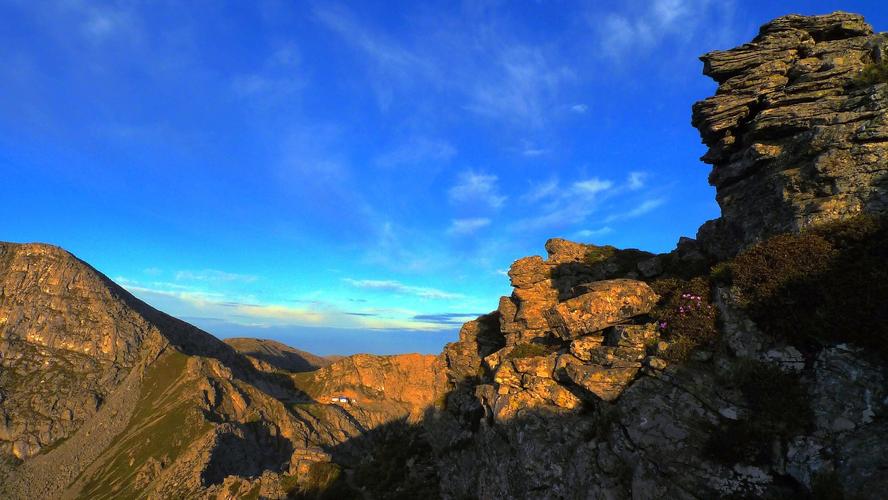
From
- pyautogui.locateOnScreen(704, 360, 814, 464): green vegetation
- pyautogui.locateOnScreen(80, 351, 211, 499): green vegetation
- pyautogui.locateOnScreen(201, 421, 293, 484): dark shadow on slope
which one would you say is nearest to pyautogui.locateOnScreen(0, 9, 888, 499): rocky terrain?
pyautogui.locateOnScreen(704, 360, 814, 464): green vegetation

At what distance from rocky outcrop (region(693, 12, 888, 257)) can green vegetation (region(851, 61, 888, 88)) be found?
1.16ft

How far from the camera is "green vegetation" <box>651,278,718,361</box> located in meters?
19.0

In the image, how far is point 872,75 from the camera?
23.3 meters

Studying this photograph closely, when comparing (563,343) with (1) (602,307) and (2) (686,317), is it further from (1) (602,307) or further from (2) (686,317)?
(2) (686,317)

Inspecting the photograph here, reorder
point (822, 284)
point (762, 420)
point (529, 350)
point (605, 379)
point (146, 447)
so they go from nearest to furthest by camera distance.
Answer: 1. point (762, 420)
2. point (822, 284)
3. point (605, 379)
4. point (529, 350)
5. point (146, 447)

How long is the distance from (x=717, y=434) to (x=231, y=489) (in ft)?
275

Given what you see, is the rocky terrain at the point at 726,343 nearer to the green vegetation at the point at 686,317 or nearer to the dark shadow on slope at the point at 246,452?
the green vegetation at the point at 686,317

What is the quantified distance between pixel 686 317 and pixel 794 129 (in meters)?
13.5

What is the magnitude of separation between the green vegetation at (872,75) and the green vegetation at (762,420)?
1855cm

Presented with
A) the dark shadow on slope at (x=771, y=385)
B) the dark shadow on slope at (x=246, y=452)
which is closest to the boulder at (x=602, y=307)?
the dark shadow on slope at (x=771, y=385)

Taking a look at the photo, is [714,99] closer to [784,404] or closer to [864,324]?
[864,324]

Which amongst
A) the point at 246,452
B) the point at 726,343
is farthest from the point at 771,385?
the point at 246,452

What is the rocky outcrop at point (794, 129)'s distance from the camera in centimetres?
2042

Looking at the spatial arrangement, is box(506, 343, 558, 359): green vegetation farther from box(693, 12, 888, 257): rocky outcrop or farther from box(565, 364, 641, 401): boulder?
box(693, 12, 888, 257): rocky outcrop
